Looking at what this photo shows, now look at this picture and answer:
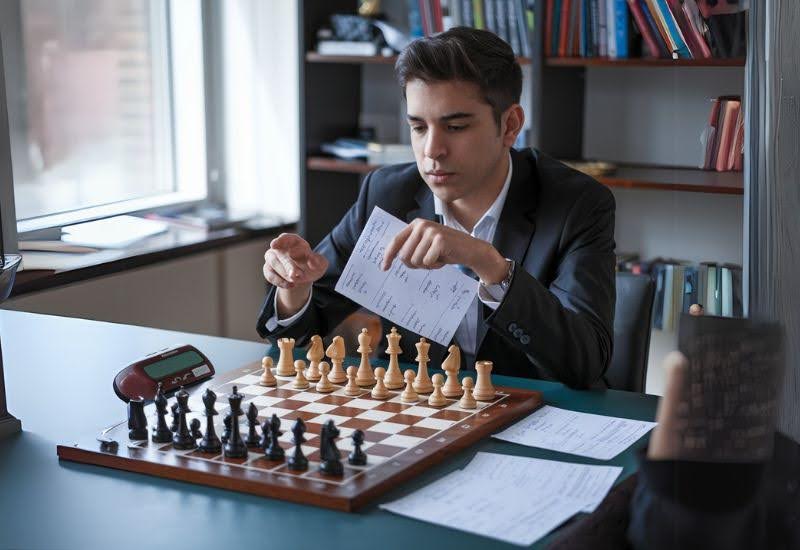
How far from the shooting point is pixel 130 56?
3.88 meters

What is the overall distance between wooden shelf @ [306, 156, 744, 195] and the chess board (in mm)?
448

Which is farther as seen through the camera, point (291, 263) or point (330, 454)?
point (291, 263)

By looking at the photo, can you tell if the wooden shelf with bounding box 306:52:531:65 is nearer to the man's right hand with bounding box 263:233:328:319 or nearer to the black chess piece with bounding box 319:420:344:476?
the man's right hand with bounding box 263:233:328:319

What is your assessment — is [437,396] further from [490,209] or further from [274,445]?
[490,209]

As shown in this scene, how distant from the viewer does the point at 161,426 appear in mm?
1581

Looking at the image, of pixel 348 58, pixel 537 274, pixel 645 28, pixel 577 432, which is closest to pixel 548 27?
pixel 645 28

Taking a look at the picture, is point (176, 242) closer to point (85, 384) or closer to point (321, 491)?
point (85, 384)

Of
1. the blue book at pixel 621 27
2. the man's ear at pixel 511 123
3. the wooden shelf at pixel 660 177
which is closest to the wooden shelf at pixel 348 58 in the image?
the wooden shelf at pixel 660 177

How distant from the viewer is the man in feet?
6.68

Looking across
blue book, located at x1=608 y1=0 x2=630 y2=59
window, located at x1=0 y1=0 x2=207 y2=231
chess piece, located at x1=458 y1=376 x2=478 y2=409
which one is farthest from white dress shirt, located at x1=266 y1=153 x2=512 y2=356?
window, located at x1=0 y1=0 x2=207 y2=231

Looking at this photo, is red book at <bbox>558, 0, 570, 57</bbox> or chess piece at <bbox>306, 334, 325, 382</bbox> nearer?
chess piece at <bbox>306, 334, 325, 382</bbox>

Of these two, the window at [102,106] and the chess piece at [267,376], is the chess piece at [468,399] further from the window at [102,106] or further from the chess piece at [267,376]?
the window at [102,106]

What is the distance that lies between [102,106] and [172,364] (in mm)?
2104

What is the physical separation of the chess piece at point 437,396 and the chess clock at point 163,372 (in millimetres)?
438
